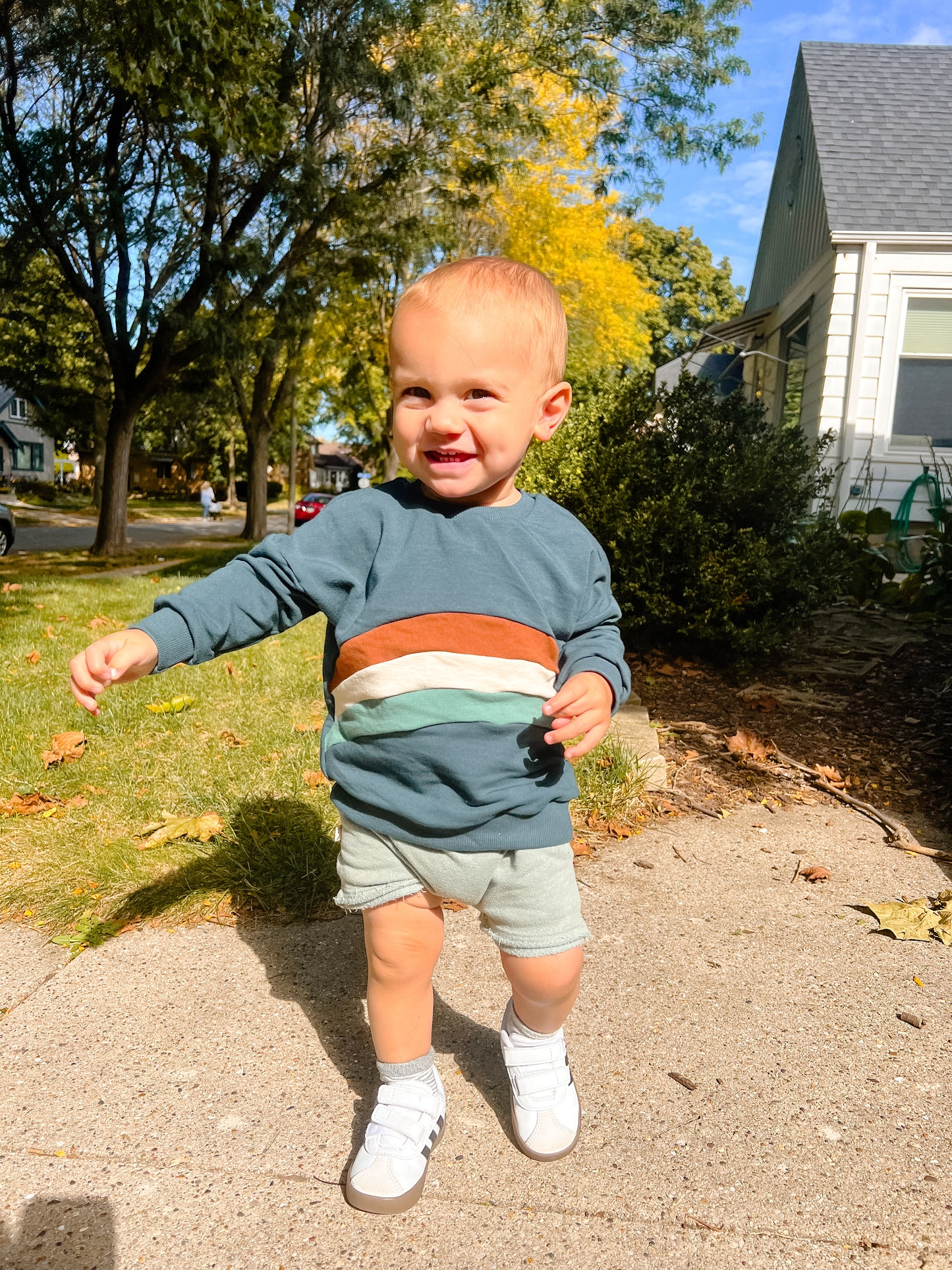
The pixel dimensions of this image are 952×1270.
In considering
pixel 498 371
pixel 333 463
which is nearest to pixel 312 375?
pixel 498 371

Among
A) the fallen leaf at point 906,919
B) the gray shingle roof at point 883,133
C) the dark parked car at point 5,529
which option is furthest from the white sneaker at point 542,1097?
the dark parked car at point 5,529

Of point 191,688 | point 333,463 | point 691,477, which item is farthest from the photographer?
point 333,463

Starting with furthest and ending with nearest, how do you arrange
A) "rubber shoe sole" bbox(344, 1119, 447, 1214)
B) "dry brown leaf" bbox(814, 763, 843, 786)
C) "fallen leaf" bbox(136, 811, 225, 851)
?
"dry brown leaf" bbox(814, 763, 843, 786)
"fallen leaf" bbox(136, 811, 225, 851)
"rubber shoe sole" bbox(344, 1119, 447, 1214)

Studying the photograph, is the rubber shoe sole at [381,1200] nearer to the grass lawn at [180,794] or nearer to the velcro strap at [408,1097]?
the velcro strap at [408,1097]

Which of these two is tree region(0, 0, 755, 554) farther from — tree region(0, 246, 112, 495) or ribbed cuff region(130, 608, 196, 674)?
ribbed cuff region(130, 608, 196, 674)

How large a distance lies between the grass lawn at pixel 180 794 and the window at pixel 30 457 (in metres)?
55.3

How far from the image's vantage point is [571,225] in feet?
72.4

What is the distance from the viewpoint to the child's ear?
1.88m

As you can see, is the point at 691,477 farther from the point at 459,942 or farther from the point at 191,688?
the point at 459,942

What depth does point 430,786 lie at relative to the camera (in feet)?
5.80

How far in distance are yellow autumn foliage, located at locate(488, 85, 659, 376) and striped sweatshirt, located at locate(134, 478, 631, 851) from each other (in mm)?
19465

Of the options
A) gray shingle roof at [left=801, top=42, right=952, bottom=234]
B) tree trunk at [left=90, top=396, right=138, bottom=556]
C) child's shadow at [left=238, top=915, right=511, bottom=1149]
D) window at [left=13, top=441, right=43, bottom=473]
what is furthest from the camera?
window at [left=13, top=441, right=43, bottom=473]

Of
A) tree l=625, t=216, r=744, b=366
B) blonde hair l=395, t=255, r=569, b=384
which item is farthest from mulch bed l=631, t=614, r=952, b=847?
tree l=625, t=216, r=744, b=366

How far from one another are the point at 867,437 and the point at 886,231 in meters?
1.98
